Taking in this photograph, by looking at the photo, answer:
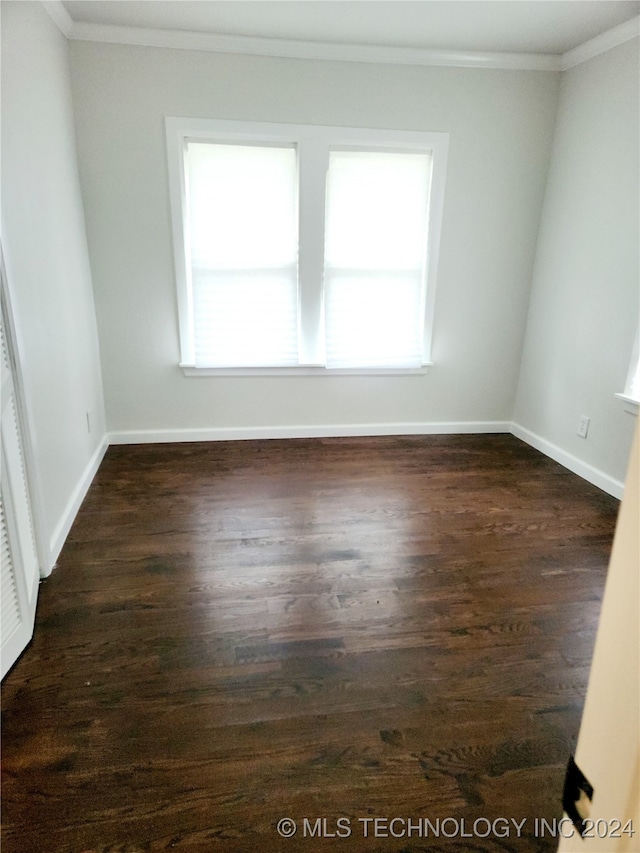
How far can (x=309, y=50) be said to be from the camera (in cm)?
317

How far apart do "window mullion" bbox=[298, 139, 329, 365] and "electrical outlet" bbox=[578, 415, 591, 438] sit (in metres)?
1.86

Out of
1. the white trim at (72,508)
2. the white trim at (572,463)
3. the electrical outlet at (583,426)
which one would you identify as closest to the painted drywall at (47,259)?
the white trim at (72,508)

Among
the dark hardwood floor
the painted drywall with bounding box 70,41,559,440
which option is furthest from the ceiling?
the dark hardwood floor

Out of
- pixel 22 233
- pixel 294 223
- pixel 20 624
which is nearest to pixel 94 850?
pixel 20 624

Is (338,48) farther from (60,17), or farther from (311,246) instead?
(60,17)

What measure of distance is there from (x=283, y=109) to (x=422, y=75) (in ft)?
3.17

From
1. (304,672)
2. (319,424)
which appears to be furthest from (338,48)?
(304,672)

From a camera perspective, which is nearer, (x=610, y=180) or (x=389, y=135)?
(x=610, y=180)

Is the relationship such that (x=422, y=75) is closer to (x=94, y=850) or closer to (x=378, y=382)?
(x=378, y=382)

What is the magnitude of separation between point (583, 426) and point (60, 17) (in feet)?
13.0

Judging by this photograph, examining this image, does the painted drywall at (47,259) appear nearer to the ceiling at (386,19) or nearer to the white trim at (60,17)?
the white trim at (60,17)

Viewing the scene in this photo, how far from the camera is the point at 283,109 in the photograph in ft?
10.8

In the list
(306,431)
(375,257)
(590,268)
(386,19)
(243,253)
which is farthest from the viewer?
(306,431)

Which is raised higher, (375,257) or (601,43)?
(601,43)
